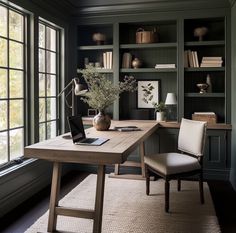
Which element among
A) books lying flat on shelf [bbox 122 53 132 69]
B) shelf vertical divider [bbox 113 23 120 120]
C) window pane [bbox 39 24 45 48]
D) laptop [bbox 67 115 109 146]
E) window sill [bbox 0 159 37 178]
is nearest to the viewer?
laptop [bbox 67 115 109 146]

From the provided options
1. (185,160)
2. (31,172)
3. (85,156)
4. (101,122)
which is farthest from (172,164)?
(31,172)

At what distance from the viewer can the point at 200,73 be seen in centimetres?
458

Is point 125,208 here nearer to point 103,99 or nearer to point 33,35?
point 103,99

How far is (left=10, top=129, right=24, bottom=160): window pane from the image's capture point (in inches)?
131

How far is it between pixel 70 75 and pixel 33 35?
3.89 ft

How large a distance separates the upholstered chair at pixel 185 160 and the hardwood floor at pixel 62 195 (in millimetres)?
301

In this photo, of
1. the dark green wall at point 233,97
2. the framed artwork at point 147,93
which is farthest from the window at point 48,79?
the dark green wall at point 233,97

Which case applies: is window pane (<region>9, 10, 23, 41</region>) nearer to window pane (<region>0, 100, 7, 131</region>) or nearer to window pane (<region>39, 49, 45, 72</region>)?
window pane (<region>39, 49, 45, 72</region>)

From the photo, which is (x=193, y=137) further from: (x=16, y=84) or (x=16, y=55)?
→ (x=16, y=55)

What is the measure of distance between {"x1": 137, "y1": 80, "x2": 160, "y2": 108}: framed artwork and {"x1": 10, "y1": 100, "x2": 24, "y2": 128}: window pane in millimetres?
1941

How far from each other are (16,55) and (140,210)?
2.14 metres

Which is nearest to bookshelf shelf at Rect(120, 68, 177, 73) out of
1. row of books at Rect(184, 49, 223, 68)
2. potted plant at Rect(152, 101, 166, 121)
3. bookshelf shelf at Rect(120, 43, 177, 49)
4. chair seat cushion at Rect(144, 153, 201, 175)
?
row of books at Rect(184, 49, 223, 68)

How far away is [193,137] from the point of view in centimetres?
338

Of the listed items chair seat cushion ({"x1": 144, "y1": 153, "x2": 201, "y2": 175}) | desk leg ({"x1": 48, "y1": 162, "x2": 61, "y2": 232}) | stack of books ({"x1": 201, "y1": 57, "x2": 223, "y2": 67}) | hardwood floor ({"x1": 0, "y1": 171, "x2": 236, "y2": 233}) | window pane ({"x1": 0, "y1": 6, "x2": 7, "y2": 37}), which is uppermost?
window pane ({"x1": 0, "y1": 6, "x2": 7, "y2": 37})
